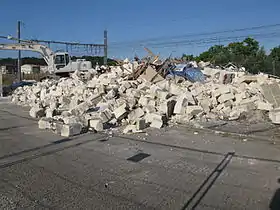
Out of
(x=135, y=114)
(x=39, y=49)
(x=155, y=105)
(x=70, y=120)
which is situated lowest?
(x=70, y=120)

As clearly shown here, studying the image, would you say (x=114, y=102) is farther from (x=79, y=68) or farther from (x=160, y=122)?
(x=79, y=68)

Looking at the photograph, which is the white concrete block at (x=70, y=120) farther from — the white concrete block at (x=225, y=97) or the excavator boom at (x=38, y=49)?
the excavator boom at (x=38, y=49)

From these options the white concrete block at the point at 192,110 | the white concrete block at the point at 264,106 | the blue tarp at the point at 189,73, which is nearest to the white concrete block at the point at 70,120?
the white concrete block at the point at 192,110

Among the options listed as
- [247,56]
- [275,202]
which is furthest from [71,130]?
[247,56]

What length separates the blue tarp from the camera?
1480cm

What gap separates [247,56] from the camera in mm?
31297

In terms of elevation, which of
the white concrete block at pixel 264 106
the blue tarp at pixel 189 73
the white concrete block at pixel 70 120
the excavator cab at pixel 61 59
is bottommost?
the white concrete block at pixel 70 120

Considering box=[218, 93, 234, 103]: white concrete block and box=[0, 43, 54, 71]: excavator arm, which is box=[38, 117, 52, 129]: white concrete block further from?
box=[0, 43, 54, 71]: excavator arm

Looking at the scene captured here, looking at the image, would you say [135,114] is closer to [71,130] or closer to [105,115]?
[105,115]

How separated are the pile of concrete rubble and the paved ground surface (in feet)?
3.01

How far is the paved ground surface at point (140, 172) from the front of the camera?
4.20 meters

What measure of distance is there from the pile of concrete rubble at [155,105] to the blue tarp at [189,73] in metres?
1.21

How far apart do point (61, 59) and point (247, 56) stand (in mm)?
19668

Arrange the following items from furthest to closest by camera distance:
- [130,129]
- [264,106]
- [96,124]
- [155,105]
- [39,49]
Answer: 1. [39,49]
2. [155,105]
3. [264,106]
4. [96,124]
5. [130,129]
